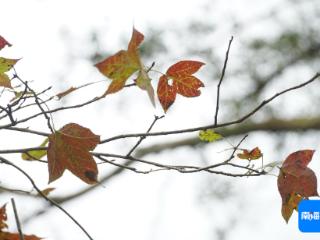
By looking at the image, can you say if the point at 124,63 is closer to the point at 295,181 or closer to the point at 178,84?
the point at 178,84

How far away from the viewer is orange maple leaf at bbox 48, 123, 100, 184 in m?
0.61

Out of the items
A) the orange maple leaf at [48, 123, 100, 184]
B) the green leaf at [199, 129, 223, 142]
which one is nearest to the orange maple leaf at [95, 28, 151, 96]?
the orange maple leaf at [48, 123, 100, 184]

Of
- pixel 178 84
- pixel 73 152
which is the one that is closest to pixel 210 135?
pixel 178 84

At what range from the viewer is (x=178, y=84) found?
0.70 m

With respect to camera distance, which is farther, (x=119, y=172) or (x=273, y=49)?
(x=273, y=49)

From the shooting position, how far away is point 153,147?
382cm

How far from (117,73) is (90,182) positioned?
0.15 m

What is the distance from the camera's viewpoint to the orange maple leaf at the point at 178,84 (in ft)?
2.24

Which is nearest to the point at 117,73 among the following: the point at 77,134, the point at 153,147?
the point at 77,134

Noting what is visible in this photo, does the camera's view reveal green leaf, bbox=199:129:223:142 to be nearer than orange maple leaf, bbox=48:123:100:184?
No

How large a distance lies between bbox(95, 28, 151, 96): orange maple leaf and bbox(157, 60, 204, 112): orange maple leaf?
0.45ft

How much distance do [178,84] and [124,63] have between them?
167 mm

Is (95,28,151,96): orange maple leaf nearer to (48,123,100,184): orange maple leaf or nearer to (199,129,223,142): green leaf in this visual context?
(48,123,100,184): orange maple leaf

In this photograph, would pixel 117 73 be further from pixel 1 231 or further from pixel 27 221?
pixel 27 221
